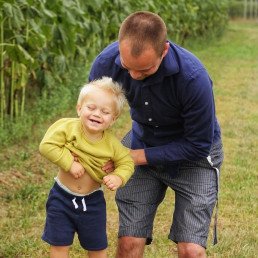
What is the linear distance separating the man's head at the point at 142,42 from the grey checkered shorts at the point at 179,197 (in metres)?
0.75

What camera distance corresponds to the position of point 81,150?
3043mm

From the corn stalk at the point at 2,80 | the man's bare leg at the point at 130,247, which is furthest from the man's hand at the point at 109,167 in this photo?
the corn stalk at the point at 2,80

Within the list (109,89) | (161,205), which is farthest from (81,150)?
(161,205)

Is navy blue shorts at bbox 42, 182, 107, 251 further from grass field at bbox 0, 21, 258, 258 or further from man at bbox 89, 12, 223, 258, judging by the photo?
grass field at bbox 0, 21, 258, 258

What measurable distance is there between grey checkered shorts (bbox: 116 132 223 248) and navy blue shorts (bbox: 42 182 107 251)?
22 centimetres

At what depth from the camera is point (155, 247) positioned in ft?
14.5

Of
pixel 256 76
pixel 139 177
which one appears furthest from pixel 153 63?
pixel 256 76

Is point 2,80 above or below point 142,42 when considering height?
below

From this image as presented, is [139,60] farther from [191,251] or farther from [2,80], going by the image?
[2,80]

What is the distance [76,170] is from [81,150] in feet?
0.35

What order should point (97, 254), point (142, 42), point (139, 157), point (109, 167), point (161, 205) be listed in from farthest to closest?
point (161, 205) < point (97, 254) < point (139, 157) < point (109, 167) < point (142, 42)

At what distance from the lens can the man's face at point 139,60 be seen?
2.73 m

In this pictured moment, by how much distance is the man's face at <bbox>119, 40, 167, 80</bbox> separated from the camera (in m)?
2.73

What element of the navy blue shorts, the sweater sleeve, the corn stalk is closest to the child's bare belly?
the navy blue shorts
